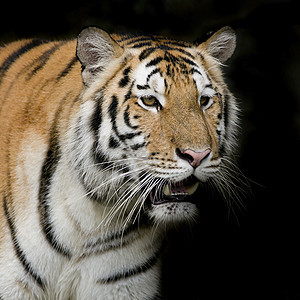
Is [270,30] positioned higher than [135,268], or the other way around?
[270,30]

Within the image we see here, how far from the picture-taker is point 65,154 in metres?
2.14

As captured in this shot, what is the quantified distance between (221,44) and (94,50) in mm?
557

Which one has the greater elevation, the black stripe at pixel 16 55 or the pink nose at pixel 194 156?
the black stripe at pixel 16 55

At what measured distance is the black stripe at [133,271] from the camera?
2.26 m

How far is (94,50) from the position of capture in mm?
2055

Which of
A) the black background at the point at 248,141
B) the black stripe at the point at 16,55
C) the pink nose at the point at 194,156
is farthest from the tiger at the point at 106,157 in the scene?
the black background at the point at 248,141

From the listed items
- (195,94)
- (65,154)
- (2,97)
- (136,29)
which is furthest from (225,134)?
(136,29)

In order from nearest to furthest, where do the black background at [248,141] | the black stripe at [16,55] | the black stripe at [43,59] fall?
the black stripe at [43,59], the black stripe at [16,55], the black background at [248,141]

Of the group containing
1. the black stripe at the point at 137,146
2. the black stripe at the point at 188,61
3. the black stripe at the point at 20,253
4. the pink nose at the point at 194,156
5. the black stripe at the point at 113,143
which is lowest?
the black stripe at the point at 20,253

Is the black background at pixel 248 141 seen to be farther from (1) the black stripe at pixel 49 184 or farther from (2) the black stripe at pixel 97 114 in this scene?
(2) the black stripe at pixel 97 114

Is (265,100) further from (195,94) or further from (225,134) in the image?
(195,94)

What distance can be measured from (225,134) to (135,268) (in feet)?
2.13

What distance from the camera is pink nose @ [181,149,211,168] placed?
1.83 meters

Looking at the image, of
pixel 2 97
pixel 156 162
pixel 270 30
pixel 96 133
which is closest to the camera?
pixel 156 162
